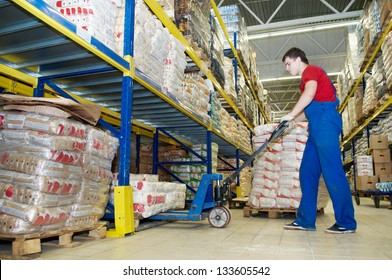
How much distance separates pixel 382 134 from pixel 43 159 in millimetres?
9403

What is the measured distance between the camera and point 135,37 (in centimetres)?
374

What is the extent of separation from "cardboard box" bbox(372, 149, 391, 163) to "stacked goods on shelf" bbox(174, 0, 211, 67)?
569cm

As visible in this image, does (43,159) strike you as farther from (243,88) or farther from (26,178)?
(243,88)

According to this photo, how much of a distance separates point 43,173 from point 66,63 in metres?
1.59

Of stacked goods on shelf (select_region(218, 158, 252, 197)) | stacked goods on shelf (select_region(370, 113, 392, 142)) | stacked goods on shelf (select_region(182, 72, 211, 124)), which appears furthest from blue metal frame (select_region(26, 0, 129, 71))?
stacked goods on shelf (select_region(370, 113, 392, 142))

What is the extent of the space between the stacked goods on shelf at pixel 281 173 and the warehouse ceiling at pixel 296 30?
8438 millimetres

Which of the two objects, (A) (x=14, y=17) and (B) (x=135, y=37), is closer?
(A) (x=14, y=17)

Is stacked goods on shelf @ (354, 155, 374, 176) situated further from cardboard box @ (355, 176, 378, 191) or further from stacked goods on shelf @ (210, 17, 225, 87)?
stacked goods on shelf @ (210, 17, 225, 87)

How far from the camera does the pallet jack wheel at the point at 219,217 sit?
13.1 ft

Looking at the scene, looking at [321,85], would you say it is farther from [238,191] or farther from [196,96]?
[238,191]

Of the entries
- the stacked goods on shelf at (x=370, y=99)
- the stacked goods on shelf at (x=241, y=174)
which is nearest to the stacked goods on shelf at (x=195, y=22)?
the stacked goods on shelf at (x=370, y=99)

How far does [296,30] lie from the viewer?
44.3 feet

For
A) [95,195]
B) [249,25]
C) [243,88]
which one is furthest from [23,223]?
[249,25]
